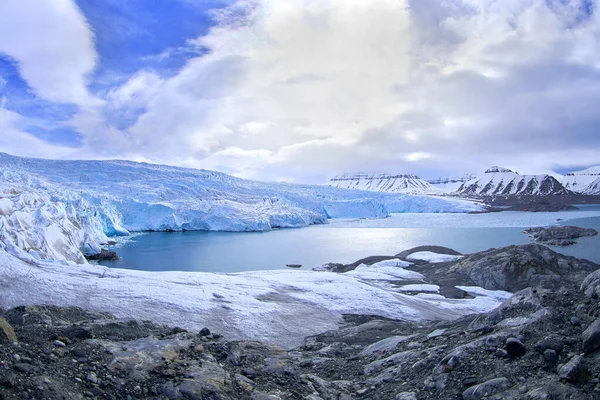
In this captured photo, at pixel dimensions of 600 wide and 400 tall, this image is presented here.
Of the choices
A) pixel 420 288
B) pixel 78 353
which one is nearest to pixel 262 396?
pixel 78 353

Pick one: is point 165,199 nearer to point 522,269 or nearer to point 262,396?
point 522,269

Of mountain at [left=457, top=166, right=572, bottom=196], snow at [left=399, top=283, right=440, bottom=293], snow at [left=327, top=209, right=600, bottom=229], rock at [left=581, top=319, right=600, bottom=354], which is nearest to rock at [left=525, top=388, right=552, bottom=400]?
rock at [left=581, top=319, right=600, bottom=354]

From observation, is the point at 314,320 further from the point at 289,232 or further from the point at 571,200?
the point at 571,200

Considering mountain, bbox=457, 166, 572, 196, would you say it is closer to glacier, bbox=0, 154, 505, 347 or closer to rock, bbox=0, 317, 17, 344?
glacier, bbox=0, 154, 505, 347

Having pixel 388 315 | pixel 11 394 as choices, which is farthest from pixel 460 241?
pixel 11 394

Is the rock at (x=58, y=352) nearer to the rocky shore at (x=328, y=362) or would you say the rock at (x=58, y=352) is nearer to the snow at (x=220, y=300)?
the rocky shore at (x=328, y=362)
